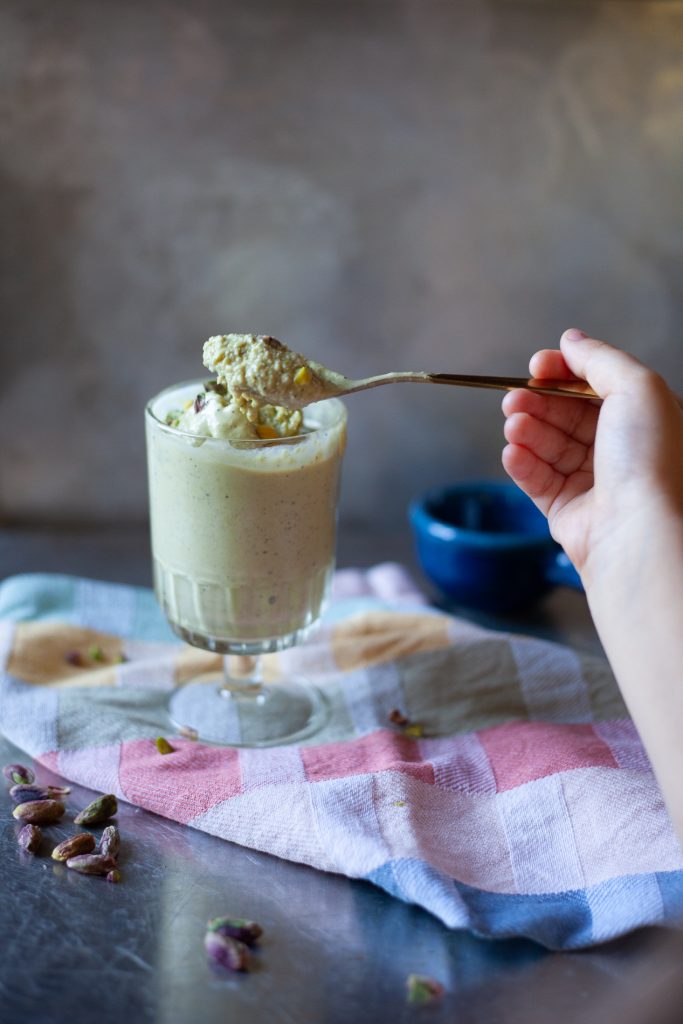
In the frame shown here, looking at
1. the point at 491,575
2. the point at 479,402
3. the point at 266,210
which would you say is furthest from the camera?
the point at 479,402

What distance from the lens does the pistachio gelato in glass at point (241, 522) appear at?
1159 millimetres

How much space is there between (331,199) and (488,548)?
0.61 meters

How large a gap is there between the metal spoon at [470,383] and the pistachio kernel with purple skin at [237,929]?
534mm

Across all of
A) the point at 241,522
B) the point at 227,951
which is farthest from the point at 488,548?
the point at 227,951

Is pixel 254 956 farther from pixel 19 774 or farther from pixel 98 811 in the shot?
pixel 19 774

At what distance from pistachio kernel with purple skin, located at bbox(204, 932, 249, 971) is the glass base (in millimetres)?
353

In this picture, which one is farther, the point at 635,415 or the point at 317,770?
the point at 317,770

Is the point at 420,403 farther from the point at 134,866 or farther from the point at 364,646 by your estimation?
the point at 134,866

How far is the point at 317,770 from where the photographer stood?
3.89ft

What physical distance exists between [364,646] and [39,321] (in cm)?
78

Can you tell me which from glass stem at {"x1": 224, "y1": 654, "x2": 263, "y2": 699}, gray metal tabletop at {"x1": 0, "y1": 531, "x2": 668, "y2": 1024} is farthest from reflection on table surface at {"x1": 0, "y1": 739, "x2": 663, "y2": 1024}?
glass stem at {"x1": 224, "y1": 654, "x2": 263, "y2": 699}

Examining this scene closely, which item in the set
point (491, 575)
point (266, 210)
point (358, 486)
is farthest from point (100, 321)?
point (491, 575)

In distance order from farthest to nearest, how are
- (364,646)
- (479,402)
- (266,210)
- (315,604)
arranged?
(479,402) < (266,210) < (364,646) < (315,604)

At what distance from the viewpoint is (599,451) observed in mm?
1019
